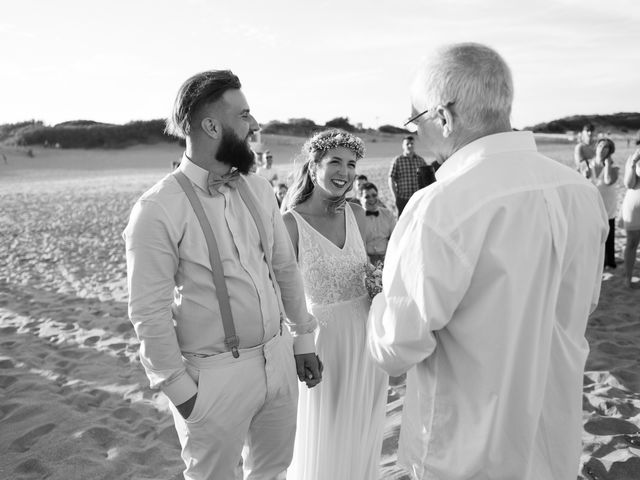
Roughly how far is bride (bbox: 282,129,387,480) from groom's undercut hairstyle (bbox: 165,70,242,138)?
1130 millimetres

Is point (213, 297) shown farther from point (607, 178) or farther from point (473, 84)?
point (607, 178)

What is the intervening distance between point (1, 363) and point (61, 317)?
132 cm

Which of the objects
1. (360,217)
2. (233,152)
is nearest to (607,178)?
(360,217)

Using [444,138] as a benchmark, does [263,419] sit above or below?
below

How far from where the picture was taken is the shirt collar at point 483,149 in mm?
1487

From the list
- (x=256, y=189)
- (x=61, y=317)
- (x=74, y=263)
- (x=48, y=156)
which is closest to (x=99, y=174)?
(x=48, y=156)

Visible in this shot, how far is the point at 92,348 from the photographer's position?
5.14 meters

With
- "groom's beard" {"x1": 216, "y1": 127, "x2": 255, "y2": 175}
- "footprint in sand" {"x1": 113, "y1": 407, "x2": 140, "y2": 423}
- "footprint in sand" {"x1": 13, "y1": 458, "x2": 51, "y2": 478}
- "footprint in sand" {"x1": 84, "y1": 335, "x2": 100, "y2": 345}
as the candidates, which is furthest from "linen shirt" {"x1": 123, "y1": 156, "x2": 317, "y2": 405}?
"footprint in sand" {"x1": 84, "y1": 335, "x2": 100, "y2": 345}

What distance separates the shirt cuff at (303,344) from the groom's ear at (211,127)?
1032 millimetres

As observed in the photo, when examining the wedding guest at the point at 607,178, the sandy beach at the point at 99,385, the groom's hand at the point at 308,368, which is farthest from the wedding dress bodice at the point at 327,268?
the wedding guest at the point at 607,178

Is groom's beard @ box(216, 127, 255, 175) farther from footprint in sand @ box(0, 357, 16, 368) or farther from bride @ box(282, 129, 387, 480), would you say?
footprint in sand @ box(0, 357, 16, 368)

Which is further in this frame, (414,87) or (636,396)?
(636,396)

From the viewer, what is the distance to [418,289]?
1.40 metres

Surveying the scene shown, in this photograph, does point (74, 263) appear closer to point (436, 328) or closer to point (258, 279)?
point (258, 279)
